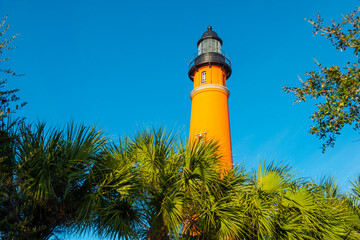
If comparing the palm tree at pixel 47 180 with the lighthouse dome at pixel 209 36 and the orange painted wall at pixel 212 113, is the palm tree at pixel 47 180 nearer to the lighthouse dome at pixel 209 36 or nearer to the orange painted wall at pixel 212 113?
the orange painted wall at pixel 212 113

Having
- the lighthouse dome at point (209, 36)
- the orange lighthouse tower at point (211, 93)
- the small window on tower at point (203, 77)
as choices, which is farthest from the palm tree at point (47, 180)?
the lighthouse dome at point (209, 36)

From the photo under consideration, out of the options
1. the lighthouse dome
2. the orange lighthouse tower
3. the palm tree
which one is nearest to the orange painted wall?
the orange lighthouse tower

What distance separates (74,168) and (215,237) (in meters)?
3.33

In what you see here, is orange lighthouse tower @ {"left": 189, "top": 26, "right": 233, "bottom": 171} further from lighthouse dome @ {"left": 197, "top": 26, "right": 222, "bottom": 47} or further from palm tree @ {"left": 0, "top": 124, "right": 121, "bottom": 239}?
palm tree @ {"left": 0, "top": 124, "right": 121, "bottom": 239}

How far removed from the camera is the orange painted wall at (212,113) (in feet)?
56.0

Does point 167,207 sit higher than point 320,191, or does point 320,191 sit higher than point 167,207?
point 320,191

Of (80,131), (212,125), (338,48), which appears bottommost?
(80,131)

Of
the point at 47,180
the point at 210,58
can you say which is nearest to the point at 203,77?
the point at 210,58

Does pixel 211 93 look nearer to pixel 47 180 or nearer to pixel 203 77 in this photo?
pixel 203 77

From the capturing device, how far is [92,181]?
725cm

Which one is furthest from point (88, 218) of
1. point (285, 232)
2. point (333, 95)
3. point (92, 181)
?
point (333, 95)

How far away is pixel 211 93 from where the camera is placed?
59.5 feet

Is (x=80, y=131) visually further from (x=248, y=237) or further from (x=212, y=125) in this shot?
(x=212, y=125)

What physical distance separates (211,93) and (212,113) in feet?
4.23
